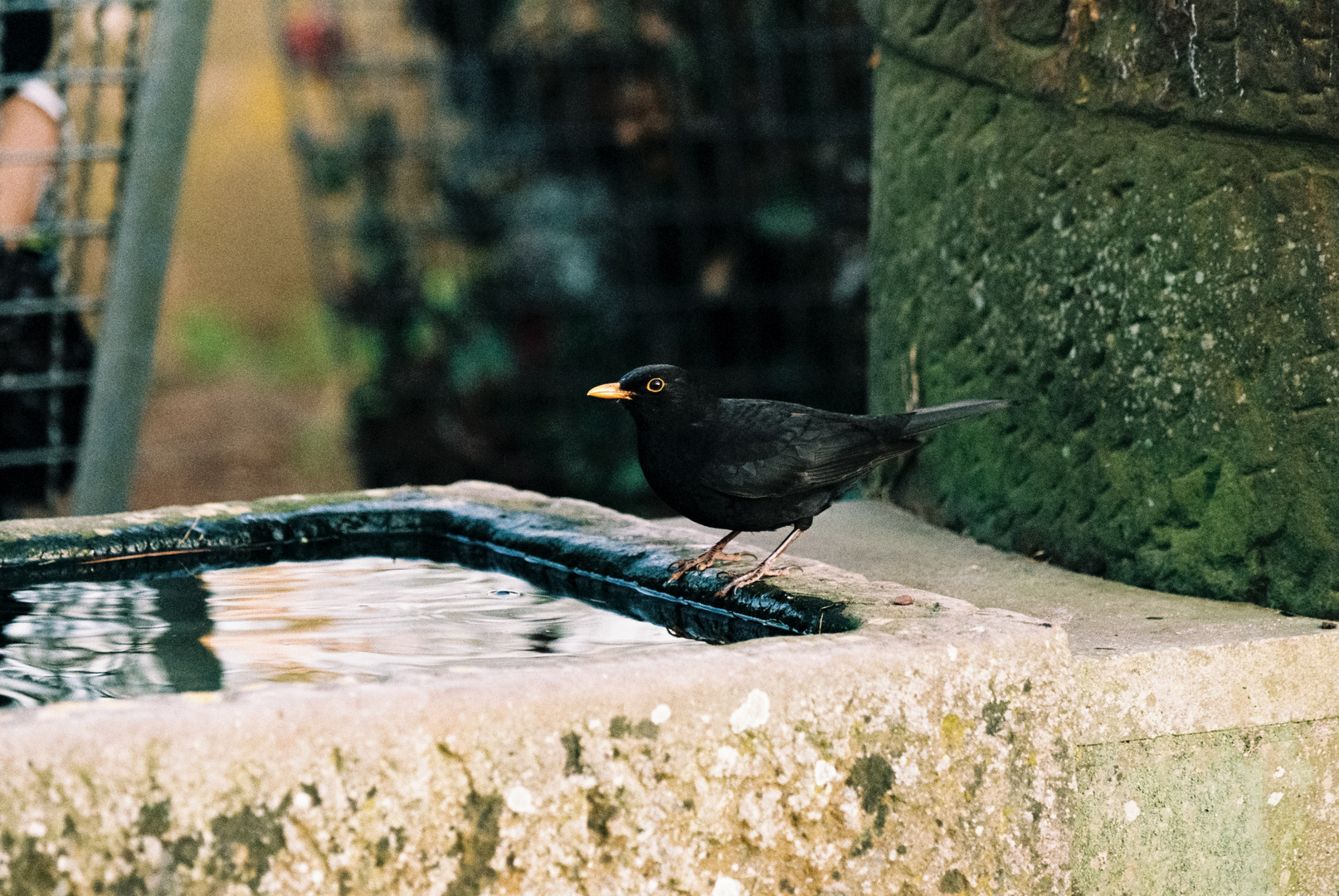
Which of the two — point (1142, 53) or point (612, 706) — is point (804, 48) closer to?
point (1142, 53)

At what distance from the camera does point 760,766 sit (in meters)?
1.77

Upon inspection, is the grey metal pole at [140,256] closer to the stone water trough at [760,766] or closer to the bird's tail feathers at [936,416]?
the stone water trough at [760,766]

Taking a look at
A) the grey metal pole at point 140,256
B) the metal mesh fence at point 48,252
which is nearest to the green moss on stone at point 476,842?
the grey metal pole at point 140,256

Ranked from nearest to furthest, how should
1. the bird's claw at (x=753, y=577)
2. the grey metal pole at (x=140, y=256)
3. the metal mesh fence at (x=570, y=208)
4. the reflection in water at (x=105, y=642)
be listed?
the reflection in water at (x=105, y=642) → the bird's claw at (x=753, y=577) → the grey metal pole at (x=140, y=256) → the metal mesh fence at (x=570, y=208)

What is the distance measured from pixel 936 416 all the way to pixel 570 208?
101 inches

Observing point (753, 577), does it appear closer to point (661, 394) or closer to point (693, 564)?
point (693, 564)

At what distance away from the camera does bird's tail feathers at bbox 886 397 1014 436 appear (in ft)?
8.23

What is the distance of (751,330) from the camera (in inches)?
199

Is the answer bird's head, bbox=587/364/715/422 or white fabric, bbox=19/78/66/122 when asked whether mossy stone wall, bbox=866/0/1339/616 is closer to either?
bird's head, bbox=587/364/715/422

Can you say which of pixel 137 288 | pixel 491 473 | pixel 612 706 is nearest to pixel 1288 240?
pixel 612 706

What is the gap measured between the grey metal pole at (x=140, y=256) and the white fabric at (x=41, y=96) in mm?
187

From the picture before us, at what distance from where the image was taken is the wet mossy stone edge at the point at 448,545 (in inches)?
89.9

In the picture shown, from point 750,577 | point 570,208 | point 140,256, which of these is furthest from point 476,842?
point 570,208

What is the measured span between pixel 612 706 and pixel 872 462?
0.90 metres
